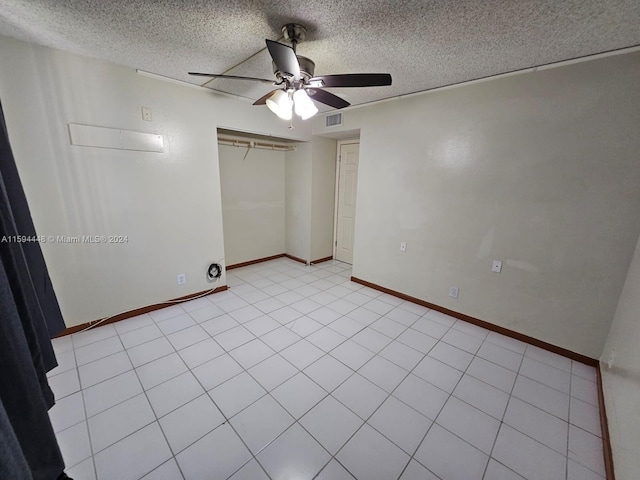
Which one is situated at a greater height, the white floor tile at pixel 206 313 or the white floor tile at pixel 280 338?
the white floor tile at pixel 280 338

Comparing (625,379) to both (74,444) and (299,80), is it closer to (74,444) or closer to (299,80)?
(299,80)

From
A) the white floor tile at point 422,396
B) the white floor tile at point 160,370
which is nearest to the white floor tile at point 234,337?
the white floor tile at point 160,370

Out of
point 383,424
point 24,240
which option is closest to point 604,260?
point 383,424

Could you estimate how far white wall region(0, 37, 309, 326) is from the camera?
208cm

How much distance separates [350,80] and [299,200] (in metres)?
2.85

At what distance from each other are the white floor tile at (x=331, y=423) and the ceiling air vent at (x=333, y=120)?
344 centimetres

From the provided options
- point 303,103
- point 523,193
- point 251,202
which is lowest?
point 251,202

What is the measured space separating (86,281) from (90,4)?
2.22m

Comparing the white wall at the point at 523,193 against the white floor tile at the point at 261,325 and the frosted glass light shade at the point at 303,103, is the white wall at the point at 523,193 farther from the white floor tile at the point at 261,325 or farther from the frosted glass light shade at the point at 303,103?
the white floor tile at the point at 261,325

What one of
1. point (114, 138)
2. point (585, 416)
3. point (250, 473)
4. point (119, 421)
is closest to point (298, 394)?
point (250, 473)

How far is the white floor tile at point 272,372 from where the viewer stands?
6.36 feet

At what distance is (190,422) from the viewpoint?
5.30 feet

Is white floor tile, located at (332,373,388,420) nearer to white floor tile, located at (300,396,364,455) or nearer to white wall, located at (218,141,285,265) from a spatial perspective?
white floor tile, located at (300,396,364,455)

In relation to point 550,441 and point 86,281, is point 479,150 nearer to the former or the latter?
point 550,441
